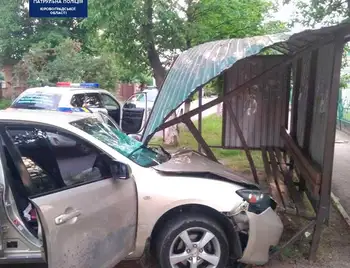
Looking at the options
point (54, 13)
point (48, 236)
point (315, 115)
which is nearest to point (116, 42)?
point (54, 13)

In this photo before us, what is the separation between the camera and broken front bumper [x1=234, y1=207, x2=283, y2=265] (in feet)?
12.8

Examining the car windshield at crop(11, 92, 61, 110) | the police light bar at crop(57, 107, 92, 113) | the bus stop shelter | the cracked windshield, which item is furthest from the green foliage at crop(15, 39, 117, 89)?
the cracked windshield

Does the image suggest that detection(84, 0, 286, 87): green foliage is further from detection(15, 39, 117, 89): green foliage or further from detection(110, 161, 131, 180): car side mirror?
detection(110, 161, 131, 180): car side mirror

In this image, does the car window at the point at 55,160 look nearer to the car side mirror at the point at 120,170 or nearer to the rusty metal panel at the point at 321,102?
the car side mirror at the point at 120,170

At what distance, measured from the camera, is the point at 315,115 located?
17.7ft

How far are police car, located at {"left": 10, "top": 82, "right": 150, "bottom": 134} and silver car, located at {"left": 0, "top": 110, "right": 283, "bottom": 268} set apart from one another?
15.3ft

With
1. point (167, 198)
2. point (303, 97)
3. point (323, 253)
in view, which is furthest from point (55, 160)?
point (303, 97)

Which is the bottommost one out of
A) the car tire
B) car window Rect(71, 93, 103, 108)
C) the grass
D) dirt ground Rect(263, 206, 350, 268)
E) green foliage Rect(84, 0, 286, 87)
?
the grass

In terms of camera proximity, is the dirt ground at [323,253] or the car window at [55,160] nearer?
the car window at [55,160]

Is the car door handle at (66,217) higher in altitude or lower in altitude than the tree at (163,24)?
lower

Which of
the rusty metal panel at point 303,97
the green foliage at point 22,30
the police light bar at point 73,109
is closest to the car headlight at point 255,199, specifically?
the rusty metal panel at point 303,97

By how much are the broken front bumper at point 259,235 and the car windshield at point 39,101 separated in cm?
624

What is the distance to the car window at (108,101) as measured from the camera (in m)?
10.9

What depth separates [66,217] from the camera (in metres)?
3.10
